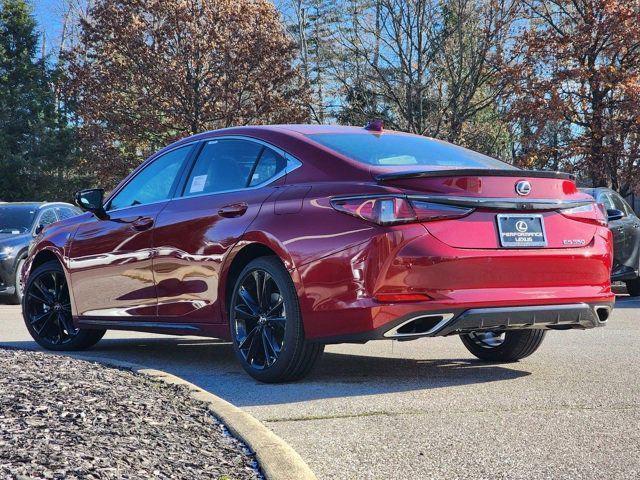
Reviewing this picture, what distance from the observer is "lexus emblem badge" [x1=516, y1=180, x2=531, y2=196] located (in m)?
5.55

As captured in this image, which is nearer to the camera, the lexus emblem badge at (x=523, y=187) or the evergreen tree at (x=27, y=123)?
the lexus emblem badge at (x=523, y=187)

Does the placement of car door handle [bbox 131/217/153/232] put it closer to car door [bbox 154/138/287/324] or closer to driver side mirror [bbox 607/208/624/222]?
car door [bbox 154/138/287/324]

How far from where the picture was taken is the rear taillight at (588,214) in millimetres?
5786

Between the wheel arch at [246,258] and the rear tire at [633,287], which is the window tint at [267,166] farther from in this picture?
the rear tire at [633,287]

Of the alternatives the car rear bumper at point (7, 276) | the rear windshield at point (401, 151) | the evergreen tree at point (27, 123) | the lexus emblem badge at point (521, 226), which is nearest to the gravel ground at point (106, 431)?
the rear windshield at point (401, 151)

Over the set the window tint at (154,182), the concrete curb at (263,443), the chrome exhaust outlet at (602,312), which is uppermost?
the window tint at (154,182)

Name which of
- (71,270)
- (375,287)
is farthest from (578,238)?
(71,270)

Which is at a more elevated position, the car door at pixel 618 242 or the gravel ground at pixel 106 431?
the gravel ground at pixel 106 431

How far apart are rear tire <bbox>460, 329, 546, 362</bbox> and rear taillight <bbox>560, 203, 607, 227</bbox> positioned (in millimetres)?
1021

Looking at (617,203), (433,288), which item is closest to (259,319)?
(433,288)

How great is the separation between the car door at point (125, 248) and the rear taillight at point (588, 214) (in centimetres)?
284

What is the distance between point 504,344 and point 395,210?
2072 mm

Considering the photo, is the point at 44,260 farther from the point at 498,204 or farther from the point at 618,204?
the point at 618,204

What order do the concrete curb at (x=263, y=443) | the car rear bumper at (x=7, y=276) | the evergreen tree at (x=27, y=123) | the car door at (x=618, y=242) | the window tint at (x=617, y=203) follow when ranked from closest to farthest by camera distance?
the concrete curb at (x=263, y=443), the car door at (x=618, y=242), the car rear bumper at (x=7, y=276), the window tint at (x=617, y=203), the evergreen tree at (x=27, y=123)
